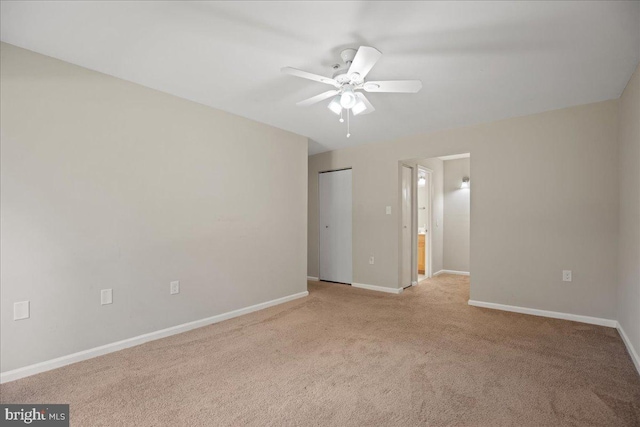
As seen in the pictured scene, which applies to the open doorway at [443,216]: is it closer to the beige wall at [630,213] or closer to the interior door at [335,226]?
the interior door at [335,226]

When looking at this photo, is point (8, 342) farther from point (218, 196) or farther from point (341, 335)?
point (341, 335)

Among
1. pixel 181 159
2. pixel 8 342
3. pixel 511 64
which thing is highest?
pixel 511 64

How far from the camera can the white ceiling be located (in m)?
1.81

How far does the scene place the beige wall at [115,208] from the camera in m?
2.20

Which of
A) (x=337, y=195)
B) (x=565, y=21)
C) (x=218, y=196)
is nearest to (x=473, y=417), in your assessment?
(x=565, y=21)

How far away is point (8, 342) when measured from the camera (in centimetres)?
213

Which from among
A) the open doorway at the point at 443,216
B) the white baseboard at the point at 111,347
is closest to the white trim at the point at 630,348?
the open doorway at the point at 443,216

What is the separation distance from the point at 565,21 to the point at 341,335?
2853 mm

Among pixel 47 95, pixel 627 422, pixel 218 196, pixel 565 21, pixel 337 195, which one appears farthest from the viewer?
pixel 337 195

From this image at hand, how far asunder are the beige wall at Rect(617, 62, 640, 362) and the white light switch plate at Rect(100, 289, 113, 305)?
4076 millimetres

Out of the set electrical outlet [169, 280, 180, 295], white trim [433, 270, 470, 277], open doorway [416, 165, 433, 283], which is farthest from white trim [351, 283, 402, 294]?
electrical outlet [169, 280, 180, 295]

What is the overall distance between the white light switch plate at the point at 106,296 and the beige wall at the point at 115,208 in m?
0.03

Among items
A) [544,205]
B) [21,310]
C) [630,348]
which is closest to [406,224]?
[544,205]

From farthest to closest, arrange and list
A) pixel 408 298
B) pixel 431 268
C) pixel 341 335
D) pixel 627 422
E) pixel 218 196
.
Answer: pixel 431 268
pixel 408 298
pixel 218 196
pixel 341 335
pixel 627 422
